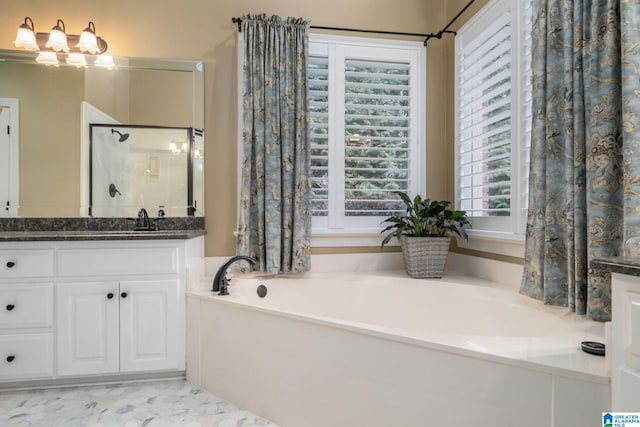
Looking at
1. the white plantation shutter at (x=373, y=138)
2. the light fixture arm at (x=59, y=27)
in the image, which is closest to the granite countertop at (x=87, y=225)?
the white plantation shutter at (x=373, y=138)

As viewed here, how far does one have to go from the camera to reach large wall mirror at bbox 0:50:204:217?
2.39 m

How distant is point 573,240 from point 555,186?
0.24 metres

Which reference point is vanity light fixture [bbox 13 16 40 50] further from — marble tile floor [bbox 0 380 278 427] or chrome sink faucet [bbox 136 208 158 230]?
marble tile floor [bbox 0 380 278 427]

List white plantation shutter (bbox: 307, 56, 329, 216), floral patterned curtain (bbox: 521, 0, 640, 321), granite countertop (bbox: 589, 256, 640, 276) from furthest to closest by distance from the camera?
white plantation shutter (bbox: 307, 56, 329, 216) → floral patterned curtain (bbox: 521, 0, 640, 321) → granite countertop (bbox: 589, 256, 640, 276)

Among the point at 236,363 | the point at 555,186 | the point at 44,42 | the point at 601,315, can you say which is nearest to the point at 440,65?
the point at 555,186

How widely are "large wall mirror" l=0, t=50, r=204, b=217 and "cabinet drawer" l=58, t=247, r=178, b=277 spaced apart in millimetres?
530

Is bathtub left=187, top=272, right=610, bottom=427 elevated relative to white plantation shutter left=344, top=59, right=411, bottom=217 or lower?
lower

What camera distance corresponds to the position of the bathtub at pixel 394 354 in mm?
1056

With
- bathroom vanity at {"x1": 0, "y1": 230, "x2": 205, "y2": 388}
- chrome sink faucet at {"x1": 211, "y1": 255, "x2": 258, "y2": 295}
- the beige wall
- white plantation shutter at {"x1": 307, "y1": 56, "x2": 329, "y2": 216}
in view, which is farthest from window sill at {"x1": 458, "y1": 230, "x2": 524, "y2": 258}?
bathroom vanity at {"x1": 0, "y1": 230, "x2": 205, "y2": 388}

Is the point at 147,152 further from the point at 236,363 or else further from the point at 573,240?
the point at 573,240

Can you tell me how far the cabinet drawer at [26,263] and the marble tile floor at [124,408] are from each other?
2.09 feet

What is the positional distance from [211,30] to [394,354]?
2.40m

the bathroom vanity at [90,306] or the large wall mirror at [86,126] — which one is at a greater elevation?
the large wall mirror at [86,126]

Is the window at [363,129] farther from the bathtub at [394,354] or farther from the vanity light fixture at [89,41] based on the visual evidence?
the vanity light fixture at [89,41]
